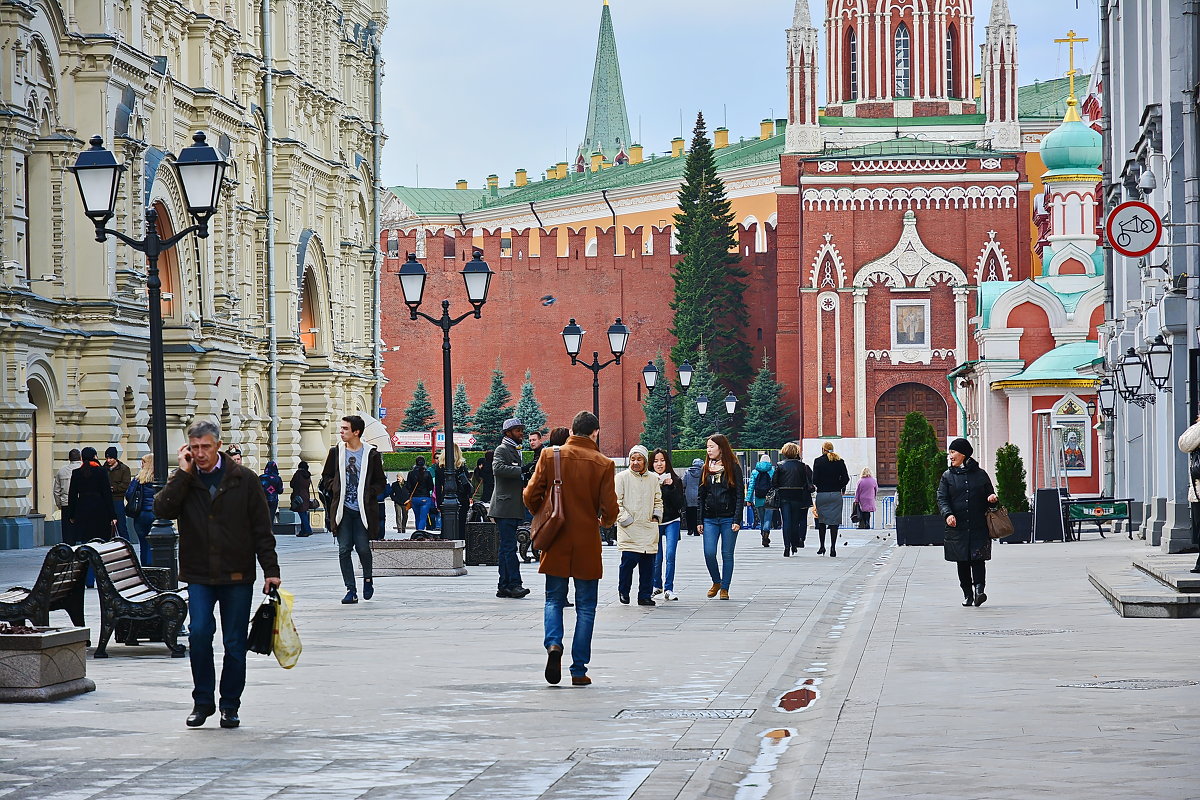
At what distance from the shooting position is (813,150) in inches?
2840

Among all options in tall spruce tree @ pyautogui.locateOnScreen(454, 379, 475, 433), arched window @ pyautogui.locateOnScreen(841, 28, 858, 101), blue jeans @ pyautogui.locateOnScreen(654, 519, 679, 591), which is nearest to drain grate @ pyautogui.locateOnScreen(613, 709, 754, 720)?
blue jeans @ pyautogui.locateOnScreen(654, 519, 679, 591)

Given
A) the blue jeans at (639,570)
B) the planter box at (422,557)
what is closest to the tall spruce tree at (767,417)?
the planter box at (422,557)

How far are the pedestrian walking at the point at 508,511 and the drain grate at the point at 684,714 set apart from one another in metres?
7.31

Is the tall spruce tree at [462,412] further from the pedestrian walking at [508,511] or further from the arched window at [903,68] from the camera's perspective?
the pedestrian walking at [508,511]

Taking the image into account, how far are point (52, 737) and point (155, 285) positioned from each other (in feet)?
19.7

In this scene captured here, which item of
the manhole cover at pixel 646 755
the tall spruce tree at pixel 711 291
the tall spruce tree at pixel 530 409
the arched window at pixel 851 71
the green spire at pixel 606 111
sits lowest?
the manhole cover at pixel 646 755

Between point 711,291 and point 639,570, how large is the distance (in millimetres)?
59010

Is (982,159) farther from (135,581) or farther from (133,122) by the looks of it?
(135,581)

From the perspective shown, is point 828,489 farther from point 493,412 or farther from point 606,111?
point 606,111

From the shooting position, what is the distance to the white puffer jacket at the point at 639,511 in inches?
615

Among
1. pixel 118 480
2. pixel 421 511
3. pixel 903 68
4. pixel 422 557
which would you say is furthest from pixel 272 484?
pixel 903 68

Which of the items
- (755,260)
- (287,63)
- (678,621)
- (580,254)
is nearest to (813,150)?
(755,260)

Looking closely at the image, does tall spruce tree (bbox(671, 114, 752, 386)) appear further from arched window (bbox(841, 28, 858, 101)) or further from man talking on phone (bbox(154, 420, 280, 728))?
man talking on phone (bbox(154, 420, 280, 728))

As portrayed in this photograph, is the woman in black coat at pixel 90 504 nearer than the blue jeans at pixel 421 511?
Yes
